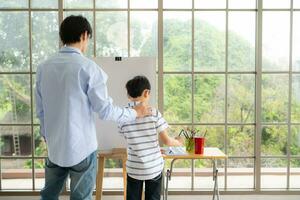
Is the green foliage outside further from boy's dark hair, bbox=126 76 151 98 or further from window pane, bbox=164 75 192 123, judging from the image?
boy's dark hair, bbox=126 76 151 98

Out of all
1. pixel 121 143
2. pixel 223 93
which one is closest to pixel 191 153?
pixel 121 143

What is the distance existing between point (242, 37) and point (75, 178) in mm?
2698

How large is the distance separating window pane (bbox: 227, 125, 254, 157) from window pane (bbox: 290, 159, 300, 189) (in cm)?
46

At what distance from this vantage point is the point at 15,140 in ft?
13.8

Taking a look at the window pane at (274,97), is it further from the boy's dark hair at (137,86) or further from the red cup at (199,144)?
the boy's dark hair at (137,86)

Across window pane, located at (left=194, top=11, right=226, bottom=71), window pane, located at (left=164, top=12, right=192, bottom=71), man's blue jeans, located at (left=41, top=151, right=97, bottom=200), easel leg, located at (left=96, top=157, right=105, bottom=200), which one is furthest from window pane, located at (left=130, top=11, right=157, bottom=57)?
man's blue jeans, located at (left=41, top=151, right=97, bottom=200)

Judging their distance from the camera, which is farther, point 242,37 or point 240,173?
point 240,173

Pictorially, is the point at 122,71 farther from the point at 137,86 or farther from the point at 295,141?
the point at 295,141

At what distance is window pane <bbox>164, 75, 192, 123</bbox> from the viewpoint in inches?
162

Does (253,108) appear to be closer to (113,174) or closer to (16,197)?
(113,174)

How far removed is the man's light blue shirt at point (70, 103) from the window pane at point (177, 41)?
2172mm

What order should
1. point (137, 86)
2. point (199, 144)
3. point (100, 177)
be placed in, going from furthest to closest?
1. point (100, 177)
2. point (199, 144)
3. point (137, 86)

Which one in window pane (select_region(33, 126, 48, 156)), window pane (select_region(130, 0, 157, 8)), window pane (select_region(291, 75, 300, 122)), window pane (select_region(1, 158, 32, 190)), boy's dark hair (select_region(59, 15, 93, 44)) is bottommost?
window pane (select_region(1, 158, 32, 190))

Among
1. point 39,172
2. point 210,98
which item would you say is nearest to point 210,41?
point 210,98
